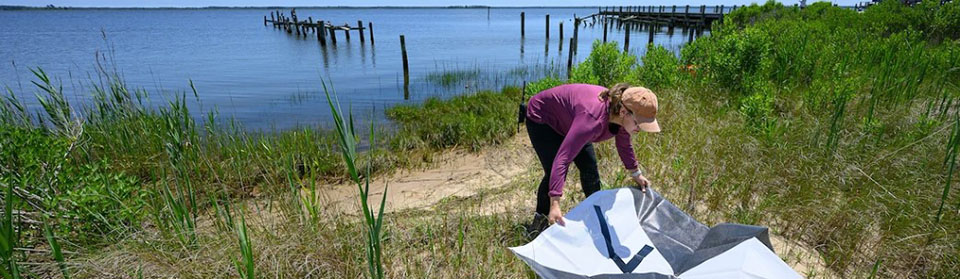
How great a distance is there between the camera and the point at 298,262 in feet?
7.97

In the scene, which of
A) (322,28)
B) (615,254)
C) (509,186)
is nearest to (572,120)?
(615,254)

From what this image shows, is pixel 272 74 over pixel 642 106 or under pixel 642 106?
under

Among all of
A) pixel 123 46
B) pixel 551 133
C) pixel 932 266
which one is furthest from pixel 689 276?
pixel 123 46

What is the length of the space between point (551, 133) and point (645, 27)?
44.4 meters

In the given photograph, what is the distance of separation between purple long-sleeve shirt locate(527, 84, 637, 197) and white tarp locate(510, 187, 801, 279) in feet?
1.06

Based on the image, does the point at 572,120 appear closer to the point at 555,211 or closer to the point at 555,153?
the point at 555,153

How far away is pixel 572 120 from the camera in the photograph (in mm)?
2486

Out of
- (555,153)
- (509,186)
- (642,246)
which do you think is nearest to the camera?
(642,246)

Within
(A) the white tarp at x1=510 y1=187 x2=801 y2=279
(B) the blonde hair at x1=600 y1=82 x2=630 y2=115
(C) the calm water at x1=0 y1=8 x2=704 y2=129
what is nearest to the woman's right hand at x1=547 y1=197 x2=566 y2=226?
(A) the white tarp at x1=510 y1=187 x2=801 y2=279

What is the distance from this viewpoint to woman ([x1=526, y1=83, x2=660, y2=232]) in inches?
83.4

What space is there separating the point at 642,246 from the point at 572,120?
0.90 meters

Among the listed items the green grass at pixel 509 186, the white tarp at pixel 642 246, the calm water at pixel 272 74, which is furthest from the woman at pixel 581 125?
the calm water at pixel 272 74

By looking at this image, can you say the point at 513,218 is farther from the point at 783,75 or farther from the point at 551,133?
the point at 783,75

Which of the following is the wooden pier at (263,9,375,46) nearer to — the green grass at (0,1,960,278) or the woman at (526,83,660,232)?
the green grass at (0,1,960,278)
